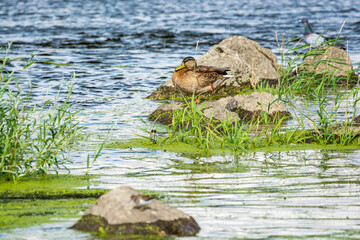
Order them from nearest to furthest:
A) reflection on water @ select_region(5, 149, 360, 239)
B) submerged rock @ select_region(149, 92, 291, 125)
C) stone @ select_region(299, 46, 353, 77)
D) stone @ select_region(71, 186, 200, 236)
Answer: stone @ select_region(71, 186, 200, 236) → reflection on water @ select_region(5, 149, 360, 239) → stone @ select_region(299, 46, 353, 77) → submerged rock @ select_region(149, 92, 291, 125)

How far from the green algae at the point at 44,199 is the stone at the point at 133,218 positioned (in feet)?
1.69

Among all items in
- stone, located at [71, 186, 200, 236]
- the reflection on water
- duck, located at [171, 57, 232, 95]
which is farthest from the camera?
duck, located at [171, 57, 232, 95]

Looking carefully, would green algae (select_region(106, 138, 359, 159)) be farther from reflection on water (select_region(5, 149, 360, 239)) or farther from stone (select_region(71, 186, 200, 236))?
stone (select_region(71, 186, 200, 236))

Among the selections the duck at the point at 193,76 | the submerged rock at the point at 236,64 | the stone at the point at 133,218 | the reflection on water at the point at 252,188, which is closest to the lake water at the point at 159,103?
the reflection on water at the point at 252,188

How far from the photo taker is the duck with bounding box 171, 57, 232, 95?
37.9ft

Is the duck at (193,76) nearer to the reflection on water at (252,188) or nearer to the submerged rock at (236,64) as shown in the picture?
the submerged rock at (236,64)

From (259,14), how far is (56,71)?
16756 millimetres

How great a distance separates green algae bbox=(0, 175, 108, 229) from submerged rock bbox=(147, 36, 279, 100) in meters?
6.80

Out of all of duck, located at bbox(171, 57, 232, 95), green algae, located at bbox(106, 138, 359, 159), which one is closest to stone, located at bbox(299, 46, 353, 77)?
green algae, located at bbox(106, 138, 359, 159)

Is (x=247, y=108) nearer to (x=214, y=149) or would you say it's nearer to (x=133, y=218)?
(x=214, y=149)

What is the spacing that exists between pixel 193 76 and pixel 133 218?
22.3 ft

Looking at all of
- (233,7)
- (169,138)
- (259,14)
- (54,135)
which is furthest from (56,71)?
(233,7)

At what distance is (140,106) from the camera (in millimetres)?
12695

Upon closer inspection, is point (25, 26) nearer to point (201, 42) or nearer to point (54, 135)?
point (201, 42)
